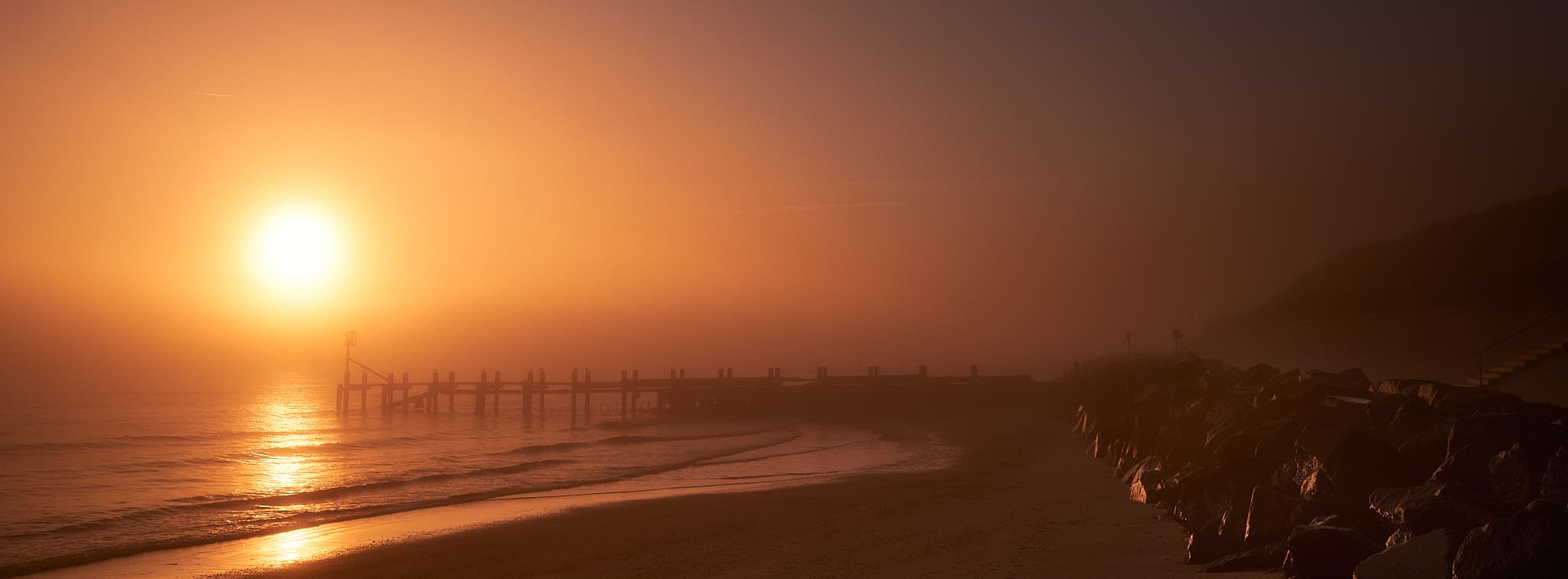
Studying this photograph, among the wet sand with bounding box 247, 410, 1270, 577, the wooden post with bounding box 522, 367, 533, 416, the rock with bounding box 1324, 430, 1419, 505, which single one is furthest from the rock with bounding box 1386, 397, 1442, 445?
the wooden post with bounding box 522, 367, 533, 416

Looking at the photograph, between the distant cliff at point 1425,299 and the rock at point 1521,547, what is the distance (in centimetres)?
3595

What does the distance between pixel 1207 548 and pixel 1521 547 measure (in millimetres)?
3320

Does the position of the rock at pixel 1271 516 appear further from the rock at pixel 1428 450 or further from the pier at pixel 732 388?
the pier at pixel 732 388

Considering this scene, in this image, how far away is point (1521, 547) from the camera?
551 cm

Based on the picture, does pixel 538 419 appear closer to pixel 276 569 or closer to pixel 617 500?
pixel 617 500

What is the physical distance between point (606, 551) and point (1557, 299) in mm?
46229

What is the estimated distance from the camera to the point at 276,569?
12102 millimetres

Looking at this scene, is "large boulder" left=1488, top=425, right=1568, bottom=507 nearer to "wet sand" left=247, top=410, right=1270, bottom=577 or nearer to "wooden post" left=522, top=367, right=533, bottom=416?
"wet sand" left=247, top=410, right=1270, bottom=577

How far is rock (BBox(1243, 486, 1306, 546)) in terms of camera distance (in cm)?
814

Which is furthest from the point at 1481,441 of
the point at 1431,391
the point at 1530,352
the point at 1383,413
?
the point at 1530,352

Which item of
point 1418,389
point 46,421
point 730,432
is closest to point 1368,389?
point 1418,389

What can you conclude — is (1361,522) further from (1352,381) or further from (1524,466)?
(1352,381)

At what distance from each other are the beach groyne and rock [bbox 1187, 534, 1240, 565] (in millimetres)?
10

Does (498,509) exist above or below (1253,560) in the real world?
below
